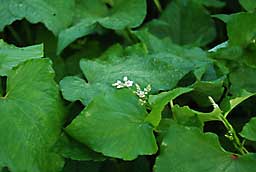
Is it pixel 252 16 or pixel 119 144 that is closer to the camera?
pixel 119 144

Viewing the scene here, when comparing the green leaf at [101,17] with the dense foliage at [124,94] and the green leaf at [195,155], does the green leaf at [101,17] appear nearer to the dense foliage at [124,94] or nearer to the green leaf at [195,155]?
the dense foliage at [124,94]

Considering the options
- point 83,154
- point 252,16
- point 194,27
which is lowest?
point 194,27

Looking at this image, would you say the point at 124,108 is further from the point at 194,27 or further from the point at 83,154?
the point at 194,27

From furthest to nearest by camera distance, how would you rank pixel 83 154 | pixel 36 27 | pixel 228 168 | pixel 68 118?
1. pixel 36 27
2. pixel 68 118
3. pixel 83 154
4. pixel 228 168

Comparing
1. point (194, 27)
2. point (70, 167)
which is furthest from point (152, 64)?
point (194, 27)

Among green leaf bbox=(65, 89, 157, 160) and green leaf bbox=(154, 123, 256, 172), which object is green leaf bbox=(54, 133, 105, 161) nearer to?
green leaf bbox=(65, 89, 157, 160)

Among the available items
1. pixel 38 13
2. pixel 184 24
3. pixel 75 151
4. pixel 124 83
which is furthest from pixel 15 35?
pixel 75 151

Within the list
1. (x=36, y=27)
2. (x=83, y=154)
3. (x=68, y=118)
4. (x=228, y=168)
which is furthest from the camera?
(x=36, y=27)
